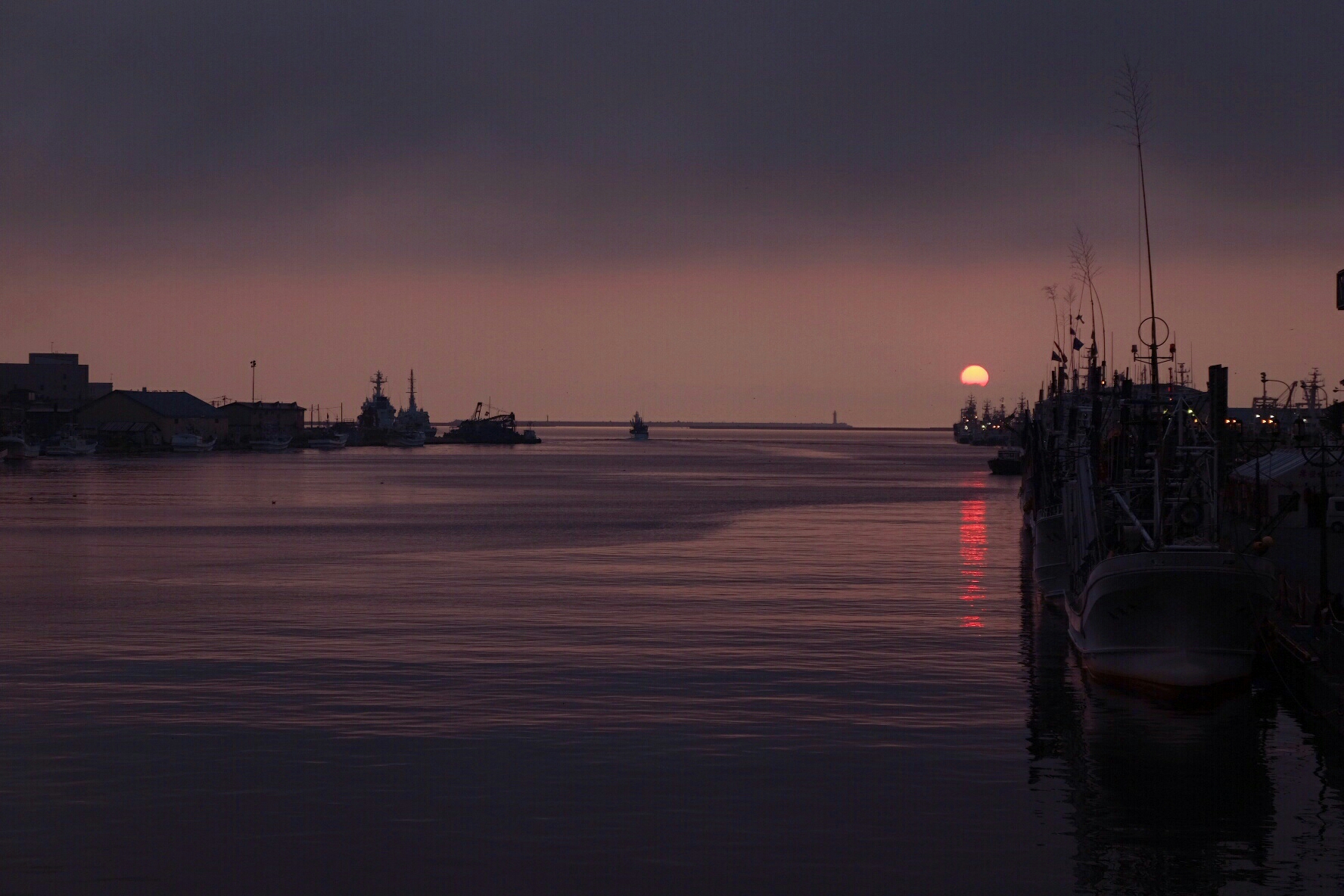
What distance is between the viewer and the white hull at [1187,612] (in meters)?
29.2

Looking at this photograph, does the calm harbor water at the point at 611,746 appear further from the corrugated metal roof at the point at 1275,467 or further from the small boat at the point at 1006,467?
the small boat at the point at 1006,467

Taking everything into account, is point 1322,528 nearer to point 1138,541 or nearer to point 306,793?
point 1138,541

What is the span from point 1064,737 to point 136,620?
25740mm

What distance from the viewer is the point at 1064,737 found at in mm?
26281

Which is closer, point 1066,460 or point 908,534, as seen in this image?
point 1066,460

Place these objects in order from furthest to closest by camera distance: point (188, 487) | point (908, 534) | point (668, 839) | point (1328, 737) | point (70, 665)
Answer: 1. point (188, 487)
2. point (908, 534)
3. point (70, 665)
4. point (1328, 737)
5. point (668, 839)

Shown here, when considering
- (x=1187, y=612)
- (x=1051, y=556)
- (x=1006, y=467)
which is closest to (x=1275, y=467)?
(x=1051, y=556)

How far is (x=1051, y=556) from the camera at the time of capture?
4844cm

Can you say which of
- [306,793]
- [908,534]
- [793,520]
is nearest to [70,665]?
[306,793]

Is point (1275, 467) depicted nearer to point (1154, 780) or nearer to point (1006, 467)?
point (1154, 780)

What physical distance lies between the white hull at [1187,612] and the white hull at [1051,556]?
14095 millimetres

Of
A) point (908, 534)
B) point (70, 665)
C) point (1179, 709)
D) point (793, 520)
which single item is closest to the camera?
point (1179, 709)

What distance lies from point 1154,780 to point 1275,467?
49.2m

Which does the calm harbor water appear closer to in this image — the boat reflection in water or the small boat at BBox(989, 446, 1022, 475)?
the boat reflection in water
